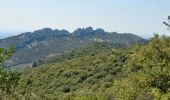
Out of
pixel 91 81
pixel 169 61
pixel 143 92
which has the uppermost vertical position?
pixel 169 61

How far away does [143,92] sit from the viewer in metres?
30.1

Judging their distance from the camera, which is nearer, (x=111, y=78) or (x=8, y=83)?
(x=8, y=83)

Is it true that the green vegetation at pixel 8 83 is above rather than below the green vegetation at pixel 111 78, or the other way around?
above

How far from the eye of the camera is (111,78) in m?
91.6

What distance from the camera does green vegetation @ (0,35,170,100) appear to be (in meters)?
28.8

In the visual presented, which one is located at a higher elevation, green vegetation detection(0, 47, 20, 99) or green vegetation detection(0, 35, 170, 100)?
green vegetation detection(0, 47, 20, 99)

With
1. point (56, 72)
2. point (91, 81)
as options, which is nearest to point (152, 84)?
point (91, 81)

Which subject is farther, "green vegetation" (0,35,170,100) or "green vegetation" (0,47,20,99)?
"green vegetation" (0,35,170,100)

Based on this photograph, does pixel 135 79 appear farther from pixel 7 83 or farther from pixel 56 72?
pixel 56 72

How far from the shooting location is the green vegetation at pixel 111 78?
28797mm

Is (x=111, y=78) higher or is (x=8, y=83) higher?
(x=8, y=83)

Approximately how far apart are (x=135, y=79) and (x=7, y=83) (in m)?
14.8

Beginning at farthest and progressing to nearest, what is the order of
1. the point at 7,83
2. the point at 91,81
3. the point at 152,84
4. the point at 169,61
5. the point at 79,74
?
the point at 79,74 < the point at 91,81 < the point at 169,61 < the point at 152,84 < the point at 7,83

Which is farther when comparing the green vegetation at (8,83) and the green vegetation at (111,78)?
the green vegetation at (111,78)
